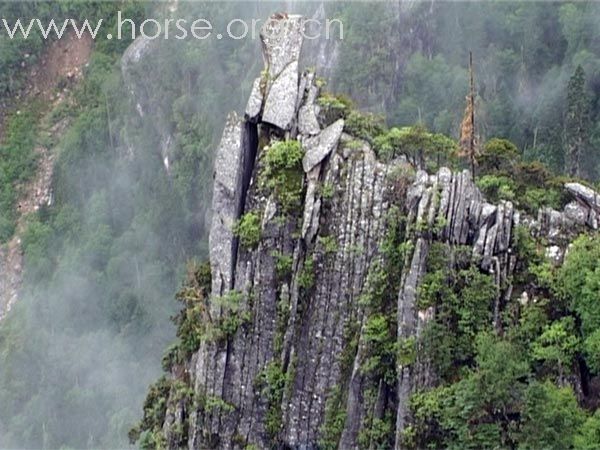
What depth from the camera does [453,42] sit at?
55.9 meters

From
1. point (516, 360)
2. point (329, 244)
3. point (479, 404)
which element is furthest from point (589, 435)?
point (329, 244)

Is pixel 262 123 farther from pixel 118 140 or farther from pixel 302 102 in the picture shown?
pixel 118 140

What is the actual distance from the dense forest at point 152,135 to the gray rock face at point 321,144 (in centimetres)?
1439

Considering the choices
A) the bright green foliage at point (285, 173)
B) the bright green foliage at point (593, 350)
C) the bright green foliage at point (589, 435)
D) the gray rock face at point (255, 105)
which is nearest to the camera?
the bright green foliage at point (589, 435)

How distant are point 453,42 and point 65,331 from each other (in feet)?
66.6

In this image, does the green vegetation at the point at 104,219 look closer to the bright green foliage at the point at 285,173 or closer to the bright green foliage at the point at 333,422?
the bright green foliage at the point at 333,422

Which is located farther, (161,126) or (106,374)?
(161,126)

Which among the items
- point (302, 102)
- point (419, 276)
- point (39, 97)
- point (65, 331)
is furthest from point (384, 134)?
point (39, 97)

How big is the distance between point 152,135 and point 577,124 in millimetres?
21003

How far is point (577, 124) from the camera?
156 feet

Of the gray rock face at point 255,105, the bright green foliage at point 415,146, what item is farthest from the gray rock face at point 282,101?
the bright green foliage at point 415,146

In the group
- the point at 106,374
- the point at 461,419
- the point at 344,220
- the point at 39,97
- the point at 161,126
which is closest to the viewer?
the point at 461,419

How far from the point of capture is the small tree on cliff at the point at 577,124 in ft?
154

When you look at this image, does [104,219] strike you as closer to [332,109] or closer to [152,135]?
[152,135]
